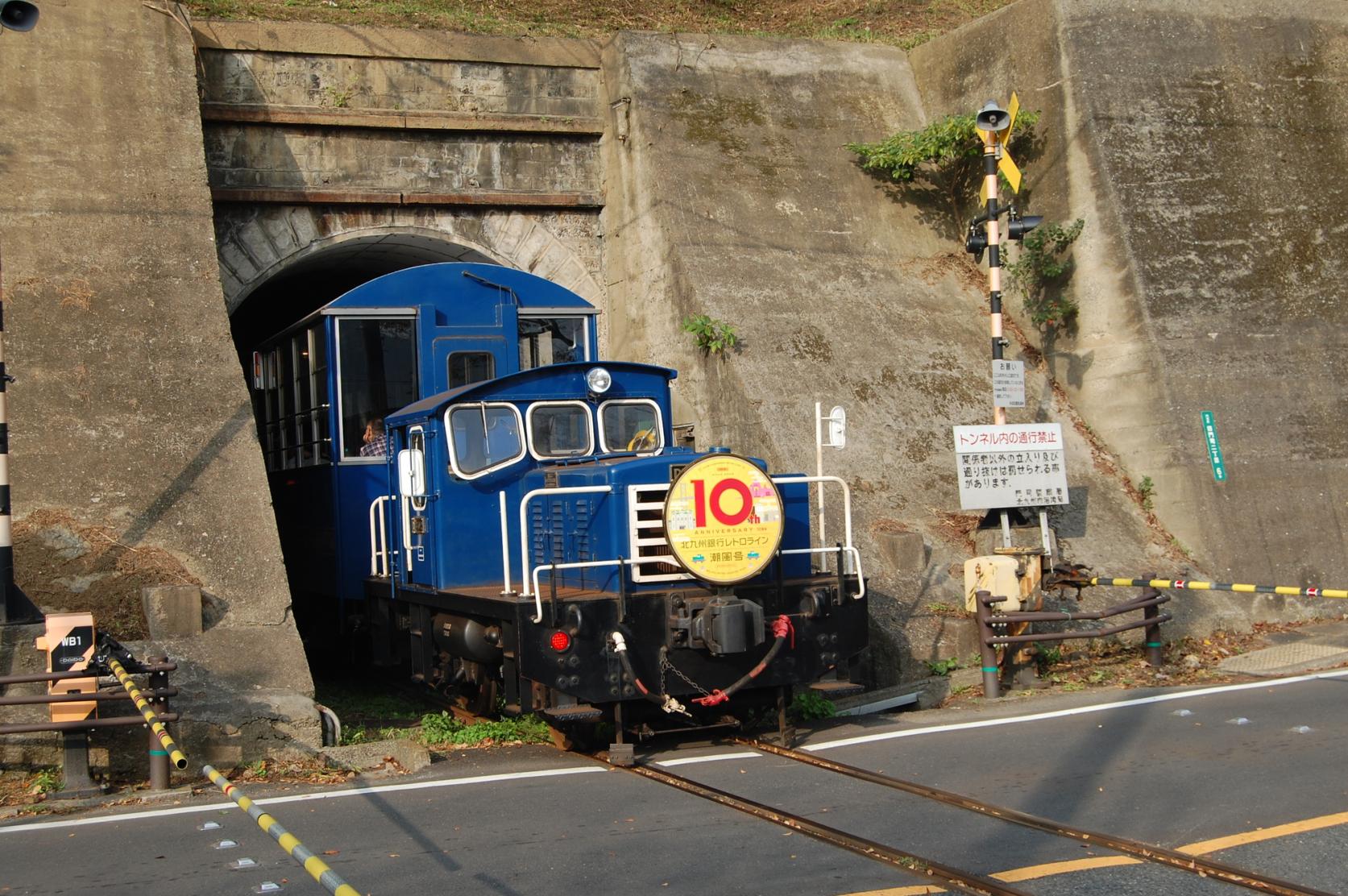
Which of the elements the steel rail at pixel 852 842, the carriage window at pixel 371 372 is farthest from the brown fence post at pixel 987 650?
the carriage window at pixel 371 372

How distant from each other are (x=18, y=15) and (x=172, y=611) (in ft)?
14.3

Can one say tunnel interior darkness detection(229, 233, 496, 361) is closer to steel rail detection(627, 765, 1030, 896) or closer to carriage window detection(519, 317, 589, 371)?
carriage window detection(519, 317, 589, 371)

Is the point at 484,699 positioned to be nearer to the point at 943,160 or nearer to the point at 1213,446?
the point at 1213,446

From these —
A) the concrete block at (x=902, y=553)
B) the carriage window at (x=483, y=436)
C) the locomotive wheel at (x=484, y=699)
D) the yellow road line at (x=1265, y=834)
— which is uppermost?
the carriage window at (x=483, y=436)

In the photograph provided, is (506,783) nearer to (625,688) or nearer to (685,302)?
(625,688)

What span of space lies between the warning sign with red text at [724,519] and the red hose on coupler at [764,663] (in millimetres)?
424

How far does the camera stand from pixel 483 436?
1022 cm

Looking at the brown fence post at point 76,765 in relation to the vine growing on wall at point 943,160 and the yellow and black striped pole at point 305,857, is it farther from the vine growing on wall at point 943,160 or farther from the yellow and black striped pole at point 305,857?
the vine growing on wall at point 943,160

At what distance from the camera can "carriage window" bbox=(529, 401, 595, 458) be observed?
33.3 ft

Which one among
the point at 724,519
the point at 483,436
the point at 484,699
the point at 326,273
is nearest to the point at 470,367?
the point at 483,436

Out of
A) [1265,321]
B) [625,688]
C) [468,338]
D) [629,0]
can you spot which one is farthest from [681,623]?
[629,0]

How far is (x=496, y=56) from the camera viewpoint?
16.7 m

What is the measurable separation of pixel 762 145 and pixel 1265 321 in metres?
6.66

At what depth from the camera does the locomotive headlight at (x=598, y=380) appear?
33.7 ft
